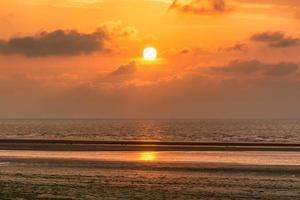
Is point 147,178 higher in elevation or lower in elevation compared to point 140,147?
lower

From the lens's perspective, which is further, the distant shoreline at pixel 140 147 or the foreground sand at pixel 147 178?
the distant shoreline at pixel 140 147

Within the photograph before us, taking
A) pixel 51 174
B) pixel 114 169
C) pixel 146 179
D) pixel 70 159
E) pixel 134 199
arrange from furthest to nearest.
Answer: pixel 70 159 → pixel 114 169 → pixel 51 174 → pixel 146 179 → pixel 134 199

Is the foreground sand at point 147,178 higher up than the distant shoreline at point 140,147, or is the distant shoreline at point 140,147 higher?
the distant shoreline at point 140,147

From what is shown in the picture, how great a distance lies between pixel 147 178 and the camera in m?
47.8

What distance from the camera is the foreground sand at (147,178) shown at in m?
39.3

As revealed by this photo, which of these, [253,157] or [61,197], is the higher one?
[253,157]

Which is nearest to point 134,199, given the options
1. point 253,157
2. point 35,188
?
point 35,188

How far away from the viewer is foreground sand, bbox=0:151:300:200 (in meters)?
39.3

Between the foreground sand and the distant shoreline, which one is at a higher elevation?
the distant shoreline

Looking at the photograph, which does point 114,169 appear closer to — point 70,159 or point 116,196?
point 70,159

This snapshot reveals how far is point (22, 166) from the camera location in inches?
2263

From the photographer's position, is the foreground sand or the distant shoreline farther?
the distant shoreline

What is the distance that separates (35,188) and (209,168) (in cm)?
1961

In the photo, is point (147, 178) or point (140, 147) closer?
point (147, 178)
